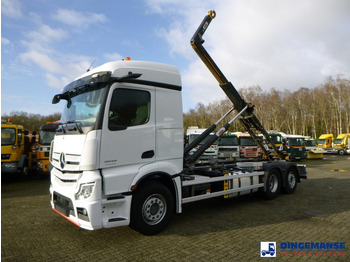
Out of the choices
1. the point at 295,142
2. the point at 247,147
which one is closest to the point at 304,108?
the point at 295,142

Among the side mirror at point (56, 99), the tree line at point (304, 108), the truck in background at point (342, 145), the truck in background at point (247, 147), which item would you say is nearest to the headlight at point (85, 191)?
the side mirror at point (56, 99)

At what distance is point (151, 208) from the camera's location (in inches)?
178

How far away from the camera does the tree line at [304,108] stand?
46844 millimetres

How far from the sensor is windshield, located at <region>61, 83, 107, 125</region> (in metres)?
4.10

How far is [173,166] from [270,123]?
51.9 metres

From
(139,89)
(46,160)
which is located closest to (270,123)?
(46,160)

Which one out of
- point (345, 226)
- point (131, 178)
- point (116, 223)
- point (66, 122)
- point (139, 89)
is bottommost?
point (345, 226)

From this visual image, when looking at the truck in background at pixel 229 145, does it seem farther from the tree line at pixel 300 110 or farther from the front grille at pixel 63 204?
the tree line at pixel 300 110

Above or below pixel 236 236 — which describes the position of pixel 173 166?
above

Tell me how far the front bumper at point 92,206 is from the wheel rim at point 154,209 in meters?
0.43

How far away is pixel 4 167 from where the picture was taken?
33.2 ft

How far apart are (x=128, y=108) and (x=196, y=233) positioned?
2694 mm

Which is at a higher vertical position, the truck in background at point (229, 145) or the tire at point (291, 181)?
the truck in background at point (229, 145)

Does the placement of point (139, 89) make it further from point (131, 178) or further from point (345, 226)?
point (345, 226)
